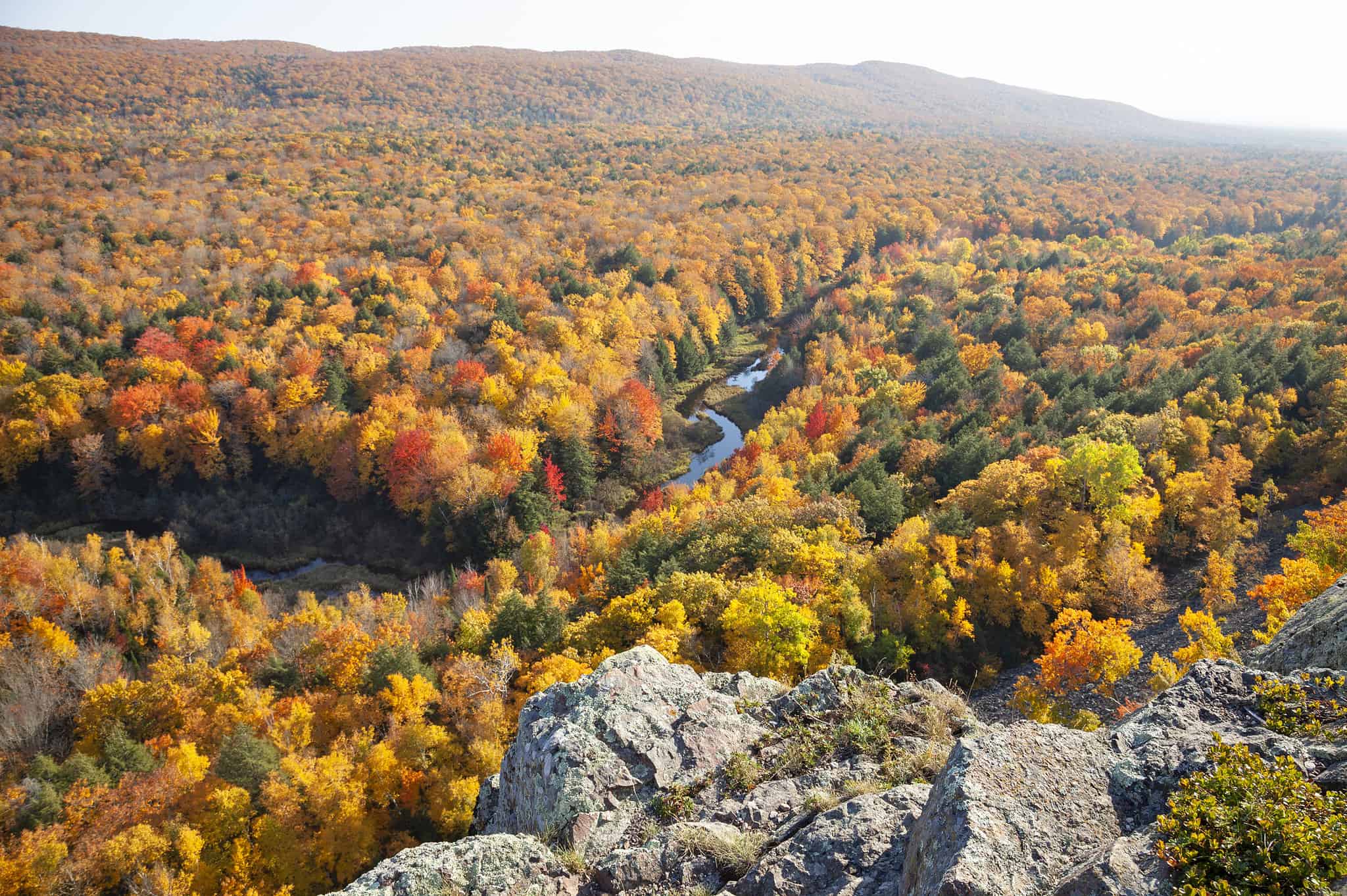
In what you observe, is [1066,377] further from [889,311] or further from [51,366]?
[51,366]

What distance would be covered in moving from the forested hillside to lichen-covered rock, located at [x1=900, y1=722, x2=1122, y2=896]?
2185 centimetres

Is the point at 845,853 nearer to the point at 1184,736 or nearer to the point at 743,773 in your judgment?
the point at 743,773

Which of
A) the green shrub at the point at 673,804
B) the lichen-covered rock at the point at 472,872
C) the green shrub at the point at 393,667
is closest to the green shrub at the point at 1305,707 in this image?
the green shrub at the point at 673,804

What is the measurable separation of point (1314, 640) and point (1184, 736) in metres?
4.76

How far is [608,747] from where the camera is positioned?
1419 centimetres

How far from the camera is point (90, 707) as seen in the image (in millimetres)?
39750

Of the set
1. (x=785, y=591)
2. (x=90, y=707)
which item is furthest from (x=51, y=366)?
(x=785, y=591)

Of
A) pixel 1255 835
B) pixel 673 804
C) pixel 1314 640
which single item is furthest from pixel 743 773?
pixel 1314 640

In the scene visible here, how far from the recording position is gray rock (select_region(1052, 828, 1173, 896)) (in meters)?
7.04

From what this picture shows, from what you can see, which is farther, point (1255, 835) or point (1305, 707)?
point (1305, 707)

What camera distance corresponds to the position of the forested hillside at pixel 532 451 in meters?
32.5

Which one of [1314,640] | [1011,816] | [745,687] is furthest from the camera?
[745,687]

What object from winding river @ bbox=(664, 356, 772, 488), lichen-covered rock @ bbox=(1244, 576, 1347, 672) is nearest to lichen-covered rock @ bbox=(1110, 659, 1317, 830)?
lichen-covered rock @ bbox=(1244, 576, 1347, 672)

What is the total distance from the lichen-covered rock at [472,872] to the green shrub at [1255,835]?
348 inches
